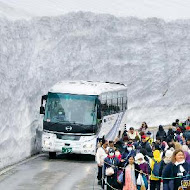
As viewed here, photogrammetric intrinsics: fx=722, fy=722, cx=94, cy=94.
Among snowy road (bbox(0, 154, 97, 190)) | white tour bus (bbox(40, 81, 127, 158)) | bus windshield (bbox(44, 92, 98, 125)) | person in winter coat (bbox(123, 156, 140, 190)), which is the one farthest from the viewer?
bus windshield (bbox(44, 92, 98, 125))

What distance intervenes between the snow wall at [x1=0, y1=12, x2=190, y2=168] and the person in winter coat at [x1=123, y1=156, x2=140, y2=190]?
1364 cm

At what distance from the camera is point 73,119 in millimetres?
30000

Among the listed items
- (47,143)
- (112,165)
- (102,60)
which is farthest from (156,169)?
(102,60)

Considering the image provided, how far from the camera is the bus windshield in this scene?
3002cm

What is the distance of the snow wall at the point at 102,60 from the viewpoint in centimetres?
3373

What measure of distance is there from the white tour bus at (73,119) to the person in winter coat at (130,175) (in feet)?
36.1

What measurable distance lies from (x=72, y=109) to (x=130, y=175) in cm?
1186

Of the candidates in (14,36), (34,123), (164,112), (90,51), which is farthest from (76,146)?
(164,112)

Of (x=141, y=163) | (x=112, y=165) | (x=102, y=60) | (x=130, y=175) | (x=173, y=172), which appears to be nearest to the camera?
(x=173, y=172)

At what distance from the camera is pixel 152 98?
5112 centimetres

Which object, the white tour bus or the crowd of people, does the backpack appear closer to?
the crowd of people

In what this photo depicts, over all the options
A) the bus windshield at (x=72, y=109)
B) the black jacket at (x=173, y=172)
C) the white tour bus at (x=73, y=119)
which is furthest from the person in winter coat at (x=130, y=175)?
the bus windshield at (x=72, y=109)

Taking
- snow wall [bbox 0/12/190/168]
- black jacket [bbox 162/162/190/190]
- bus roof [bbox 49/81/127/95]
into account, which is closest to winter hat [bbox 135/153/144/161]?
black jacket [bbox 162/162/190/190]

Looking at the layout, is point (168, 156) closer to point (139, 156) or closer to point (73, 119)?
point (139, 156)
